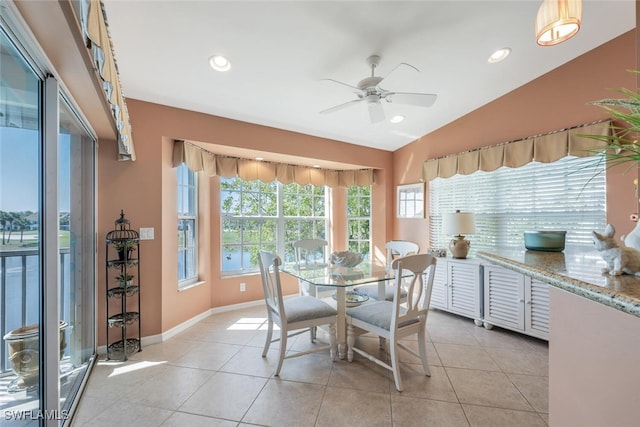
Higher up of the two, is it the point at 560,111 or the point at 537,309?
the point at 560,111

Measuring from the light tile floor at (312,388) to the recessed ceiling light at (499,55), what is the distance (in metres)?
2.83

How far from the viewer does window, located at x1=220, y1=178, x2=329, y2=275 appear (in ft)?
13.3

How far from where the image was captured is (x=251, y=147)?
3.52 m

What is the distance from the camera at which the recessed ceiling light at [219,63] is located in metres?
2.35

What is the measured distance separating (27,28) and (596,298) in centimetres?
224

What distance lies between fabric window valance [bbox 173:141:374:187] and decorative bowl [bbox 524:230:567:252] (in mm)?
3192

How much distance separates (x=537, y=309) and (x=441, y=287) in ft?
3.49

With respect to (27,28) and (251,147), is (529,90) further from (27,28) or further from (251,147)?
(27,28)

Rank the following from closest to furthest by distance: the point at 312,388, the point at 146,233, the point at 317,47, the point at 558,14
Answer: the point at 558,14
the point at 312,388
the point at 317,47
the point at 146,233

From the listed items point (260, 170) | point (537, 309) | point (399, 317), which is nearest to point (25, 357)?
point (399, 317)

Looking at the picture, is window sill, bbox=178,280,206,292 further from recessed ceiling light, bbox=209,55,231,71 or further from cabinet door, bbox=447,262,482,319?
cabinet door, bbox=447,262,482,319

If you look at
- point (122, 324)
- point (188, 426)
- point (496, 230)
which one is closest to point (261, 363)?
point (188, 426)

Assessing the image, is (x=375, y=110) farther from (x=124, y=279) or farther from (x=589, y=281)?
(x=124, y=279)

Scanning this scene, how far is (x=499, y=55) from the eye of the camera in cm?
266
